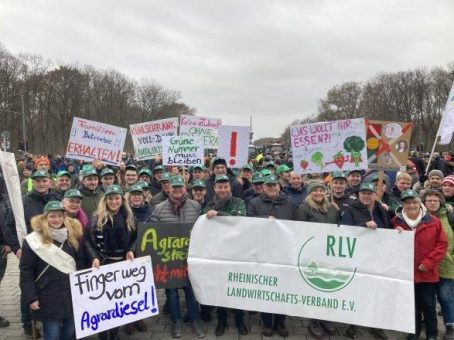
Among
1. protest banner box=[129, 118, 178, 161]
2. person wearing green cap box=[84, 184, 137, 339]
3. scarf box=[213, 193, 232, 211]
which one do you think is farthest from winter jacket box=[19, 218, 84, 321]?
protest banner box=[129, 118, 178, 161]

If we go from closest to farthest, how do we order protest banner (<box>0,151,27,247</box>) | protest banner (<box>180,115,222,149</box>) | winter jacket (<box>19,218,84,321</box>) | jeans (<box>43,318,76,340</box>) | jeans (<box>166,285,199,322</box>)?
winter jacket (<box>19,218,84,321</box>)
jeans (<box>43,318,76,340</box>)
protest banner (<box>0,151,27,247</box>)
jeans (<box>166,285,199,322</box>)
protest banner (<box>180,115,222,149</box>)

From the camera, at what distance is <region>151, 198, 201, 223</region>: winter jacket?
5.61 meters

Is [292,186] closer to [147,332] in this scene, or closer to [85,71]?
[147,332]

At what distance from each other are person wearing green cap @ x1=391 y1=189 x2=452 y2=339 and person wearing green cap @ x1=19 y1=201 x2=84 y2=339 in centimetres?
378

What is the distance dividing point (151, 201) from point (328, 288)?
315cm

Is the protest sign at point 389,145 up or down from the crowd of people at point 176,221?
up

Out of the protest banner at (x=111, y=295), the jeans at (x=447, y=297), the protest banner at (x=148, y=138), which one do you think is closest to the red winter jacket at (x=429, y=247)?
the jeans at (x=447, y=297)

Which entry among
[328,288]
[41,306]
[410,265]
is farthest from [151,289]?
[410,265]

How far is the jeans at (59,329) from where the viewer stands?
4426 millimetres

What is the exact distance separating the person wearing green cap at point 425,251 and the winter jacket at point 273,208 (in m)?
1.33

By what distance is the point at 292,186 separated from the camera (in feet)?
23.7

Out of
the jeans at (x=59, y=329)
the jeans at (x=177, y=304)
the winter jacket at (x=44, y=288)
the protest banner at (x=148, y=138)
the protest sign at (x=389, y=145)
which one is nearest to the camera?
the winter jacket at (x=44, y=288)

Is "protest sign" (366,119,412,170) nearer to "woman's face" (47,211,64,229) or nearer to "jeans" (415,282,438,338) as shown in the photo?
"jeans" (415,282,438,338)

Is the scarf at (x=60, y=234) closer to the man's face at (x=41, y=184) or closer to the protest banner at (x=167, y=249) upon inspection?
the protest banner at (x=167, y=249)
